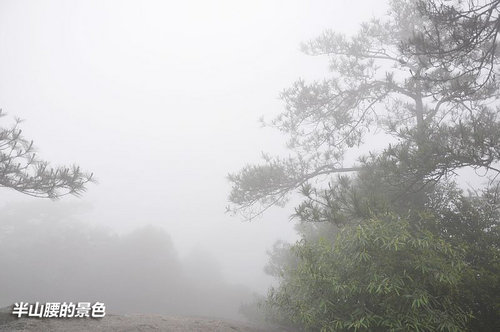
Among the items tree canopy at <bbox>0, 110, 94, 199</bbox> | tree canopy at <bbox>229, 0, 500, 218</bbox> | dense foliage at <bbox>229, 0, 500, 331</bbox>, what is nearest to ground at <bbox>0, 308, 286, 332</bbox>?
dense foliage at <bbox>229, 0, 500, 331</bbox>

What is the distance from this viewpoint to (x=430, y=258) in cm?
374

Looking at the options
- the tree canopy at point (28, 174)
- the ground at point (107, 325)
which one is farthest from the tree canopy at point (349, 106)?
the tree canopy at point (28, 174)

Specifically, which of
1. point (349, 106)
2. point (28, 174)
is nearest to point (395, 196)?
point (349, 106)

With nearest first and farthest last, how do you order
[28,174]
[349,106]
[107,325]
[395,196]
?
1. [107,325]
2. [395,196]
3. [28,174]
4. [349,106]

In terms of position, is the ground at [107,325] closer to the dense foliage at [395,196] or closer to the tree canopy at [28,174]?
the dense foliage at [395,196]

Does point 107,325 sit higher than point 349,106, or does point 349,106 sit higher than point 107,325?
point 349,106

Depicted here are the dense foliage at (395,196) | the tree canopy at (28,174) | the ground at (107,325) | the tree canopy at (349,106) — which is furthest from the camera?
the tree canopy at (349,106)

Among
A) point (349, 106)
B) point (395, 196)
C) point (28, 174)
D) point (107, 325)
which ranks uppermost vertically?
point (349, 106)

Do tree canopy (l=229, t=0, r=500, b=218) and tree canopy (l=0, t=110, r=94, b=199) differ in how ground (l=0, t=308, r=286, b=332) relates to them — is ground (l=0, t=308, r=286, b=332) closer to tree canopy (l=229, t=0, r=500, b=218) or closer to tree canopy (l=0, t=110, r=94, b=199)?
tree canopy (l=0, t=110, r=94, b=199)

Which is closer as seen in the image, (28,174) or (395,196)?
(395,196)

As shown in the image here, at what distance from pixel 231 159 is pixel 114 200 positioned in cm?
4454

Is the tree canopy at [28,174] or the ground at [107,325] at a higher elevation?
the tree canopy at [28,174]

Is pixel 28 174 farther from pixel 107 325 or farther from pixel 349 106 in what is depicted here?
pixel 349 106

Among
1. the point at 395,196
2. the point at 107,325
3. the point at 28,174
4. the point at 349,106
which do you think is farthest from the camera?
the point at 349,106
